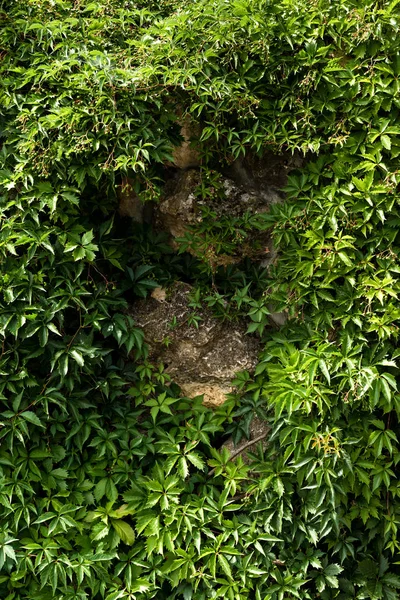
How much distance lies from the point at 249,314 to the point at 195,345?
389 millimetres

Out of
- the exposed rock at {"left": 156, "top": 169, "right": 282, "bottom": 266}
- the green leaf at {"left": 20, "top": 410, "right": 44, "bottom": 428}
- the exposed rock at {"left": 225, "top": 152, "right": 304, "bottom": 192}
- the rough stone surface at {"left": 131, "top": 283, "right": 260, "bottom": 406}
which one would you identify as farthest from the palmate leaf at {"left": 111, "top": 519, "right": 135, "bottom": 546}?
the exposed rock at {"left": 225, "top": 152, "right": 304, "bottom": 192}

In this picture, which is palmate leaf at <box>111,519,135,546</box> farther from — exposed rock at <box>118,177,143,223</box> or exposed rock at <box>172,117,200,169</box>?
exposed rock at <box>172,117,200,169</box>

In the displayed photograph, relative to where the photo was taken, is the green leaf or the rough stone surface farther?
the rough stone surface

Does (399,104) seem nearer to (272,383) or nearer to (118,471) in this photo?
(272,383)

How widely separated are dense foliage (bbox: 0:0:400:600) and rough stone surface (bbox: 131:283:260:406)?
0.68 ft

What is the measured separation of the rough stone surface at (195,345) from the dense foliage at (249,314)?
0.21 metres

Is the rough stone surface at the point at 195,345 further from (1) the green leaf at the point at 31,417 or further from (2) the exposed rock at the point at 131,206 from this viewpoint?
(1) the green leaf at the point at 31,417

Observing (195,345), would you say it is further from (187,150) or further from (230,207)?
(187,150)

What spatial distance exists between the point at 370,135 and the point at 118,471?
6.87ft

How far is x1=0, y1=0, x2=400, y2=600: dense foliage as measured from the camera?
2838 mm

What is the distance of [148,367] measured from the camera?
3281mm

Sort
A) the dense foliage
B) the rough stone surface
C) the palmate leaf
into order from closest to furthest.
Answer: the dense foliage
the palmate leaf
the rough stone surface

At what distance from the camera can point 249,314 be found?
126 inches

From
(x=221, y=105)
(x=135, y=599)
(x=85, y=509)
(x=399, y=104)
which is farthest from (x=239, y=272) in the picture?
(x=135, y=599)
